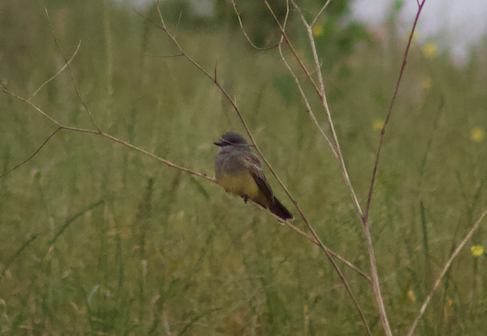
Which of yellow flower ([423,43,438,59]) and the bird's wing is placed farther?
yellow flower ([423,43,438,59])

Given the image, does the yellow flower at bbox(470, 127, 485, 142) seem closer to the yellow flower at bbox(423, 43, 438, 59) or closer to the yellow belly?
the yellow flower at bbox(423, 43, 438, 59)

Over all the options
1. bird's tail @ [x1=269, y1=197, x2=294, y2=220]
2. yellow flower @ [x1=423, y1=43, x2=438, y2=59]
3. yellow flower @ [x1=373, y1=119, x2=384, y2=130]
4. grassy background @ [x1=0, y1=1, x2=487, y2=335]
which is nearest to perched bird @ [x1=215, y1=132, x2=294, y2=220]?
bird's tail @ [x1=269, y1=197, x2=294, y2=220]

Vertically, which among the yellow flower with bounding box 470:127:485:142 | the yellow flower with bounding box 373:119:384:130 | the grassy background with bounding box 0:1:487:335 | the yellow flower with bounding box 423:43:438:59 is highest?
the yellow flower with bounding box 423:43:438:59

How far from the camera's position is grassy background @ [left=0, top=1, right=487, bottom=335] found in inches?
59.2

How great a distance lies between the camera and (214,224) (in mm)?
2158

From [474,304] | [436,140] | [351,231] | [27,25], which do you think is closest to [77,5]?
[27,25]

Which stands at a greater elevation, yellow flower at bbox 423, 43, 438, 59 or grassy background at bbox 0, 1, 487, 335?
yellow flower at bbox 423, 43, 438, 59

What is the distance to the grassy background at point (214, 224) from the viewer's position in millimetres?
1504

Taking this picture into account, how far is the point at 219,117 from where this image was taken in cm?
294

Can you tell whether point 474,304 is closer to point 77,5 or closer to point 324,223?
point 324,223

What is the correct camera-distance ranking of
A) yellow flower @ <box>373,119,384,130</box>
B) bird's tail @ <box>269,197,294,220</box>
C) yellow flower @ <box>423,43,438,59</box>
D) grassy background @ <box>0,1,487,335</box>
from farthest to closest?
yellow flower @ <box>423,43,438,59</box>, yellow flower @ <box>373,119,384,130</box>, bird's tail @ <box>269,197,294,220</box>, grassy background @ <box>0,1,487,335</box>

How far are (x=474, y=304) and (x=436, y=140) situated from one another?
73.8 inches

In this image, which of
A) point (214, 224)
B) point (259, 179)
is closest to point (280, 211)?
Answer: point (259, 179)

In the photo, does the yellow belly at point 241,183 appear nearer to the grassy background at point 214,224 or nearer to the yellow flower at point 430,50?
the grassy background at point 214,224
